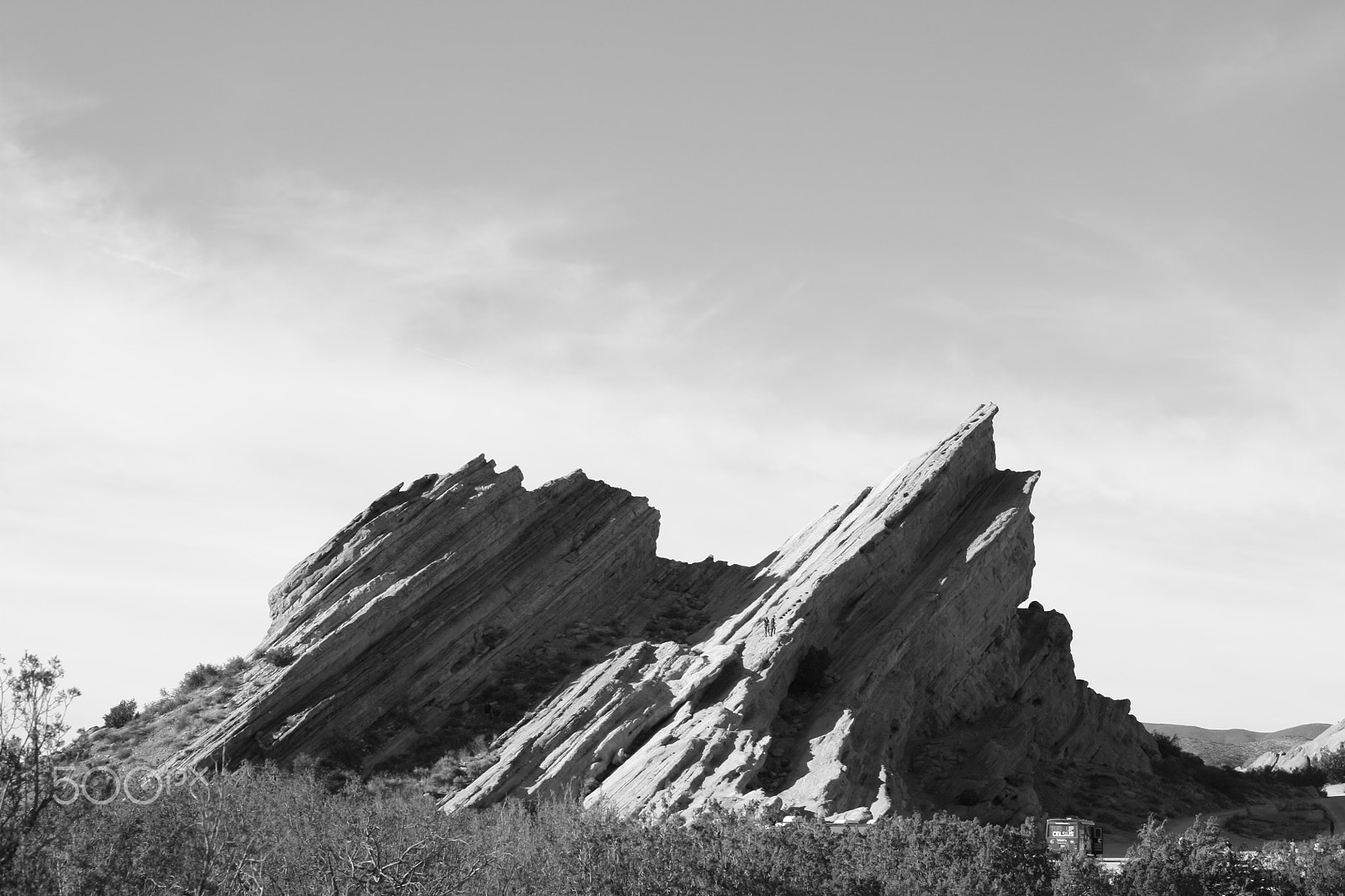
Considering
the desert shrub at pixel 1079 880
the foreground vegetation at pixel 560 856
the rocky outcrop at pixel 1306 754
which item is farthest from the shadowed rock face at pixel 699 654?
the rocky outcrop at pixel 1306 754

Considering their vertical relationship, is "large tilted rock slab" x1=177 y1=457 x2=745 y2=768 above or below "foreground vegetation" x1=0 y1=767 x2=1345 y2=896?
above

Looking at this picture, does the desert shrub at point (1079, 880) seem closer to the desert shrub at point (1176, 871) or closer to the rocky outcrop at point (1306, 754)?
the desert shrub at point (1176, 871)

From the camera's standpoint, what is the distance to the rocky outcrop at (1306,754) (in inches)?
4535

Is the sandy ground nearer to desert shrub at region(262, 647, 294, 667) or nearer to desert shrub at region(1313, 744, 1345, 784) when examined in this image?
desert shrub at region(1313, 744, 1345, 784)

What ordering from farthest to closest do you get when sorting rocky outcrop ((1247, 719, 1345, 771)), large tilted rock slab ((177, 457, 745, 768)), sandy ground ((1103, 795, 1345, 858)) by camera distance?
rocky outcrop ((1247, 719, 1345, 771))
sandy ground ((1103, 795, 1345, 858))
large tilted rock slab ((177, 457, 745, 768))

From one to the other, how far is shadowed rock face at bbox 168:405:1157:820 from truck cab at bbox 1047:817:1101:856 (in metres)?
7.08

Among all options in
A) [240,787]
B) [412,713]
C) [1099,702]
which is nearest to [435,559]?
[412,713]

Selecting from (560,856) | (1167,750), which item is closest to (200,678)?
(560,856)

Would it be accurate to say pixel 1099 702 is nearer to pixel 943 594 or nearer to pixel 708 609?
pixel 943 594

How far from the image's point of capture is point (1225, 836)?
7731 cm

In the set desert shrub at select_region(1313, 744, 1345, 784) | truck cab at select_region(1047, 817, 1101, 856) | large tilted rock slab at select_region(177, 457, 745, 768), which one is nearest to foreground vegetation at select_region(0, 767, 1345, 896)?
truck cab at select_region(1047, 817, 1101, 856)

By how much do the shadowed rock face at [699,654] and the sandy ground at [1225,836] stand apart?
13.9 feet

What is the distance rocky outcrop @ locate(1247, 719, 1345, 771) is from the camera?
11519 centimetres

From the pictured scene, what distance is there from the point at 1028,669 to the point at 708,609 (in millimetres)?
21020
